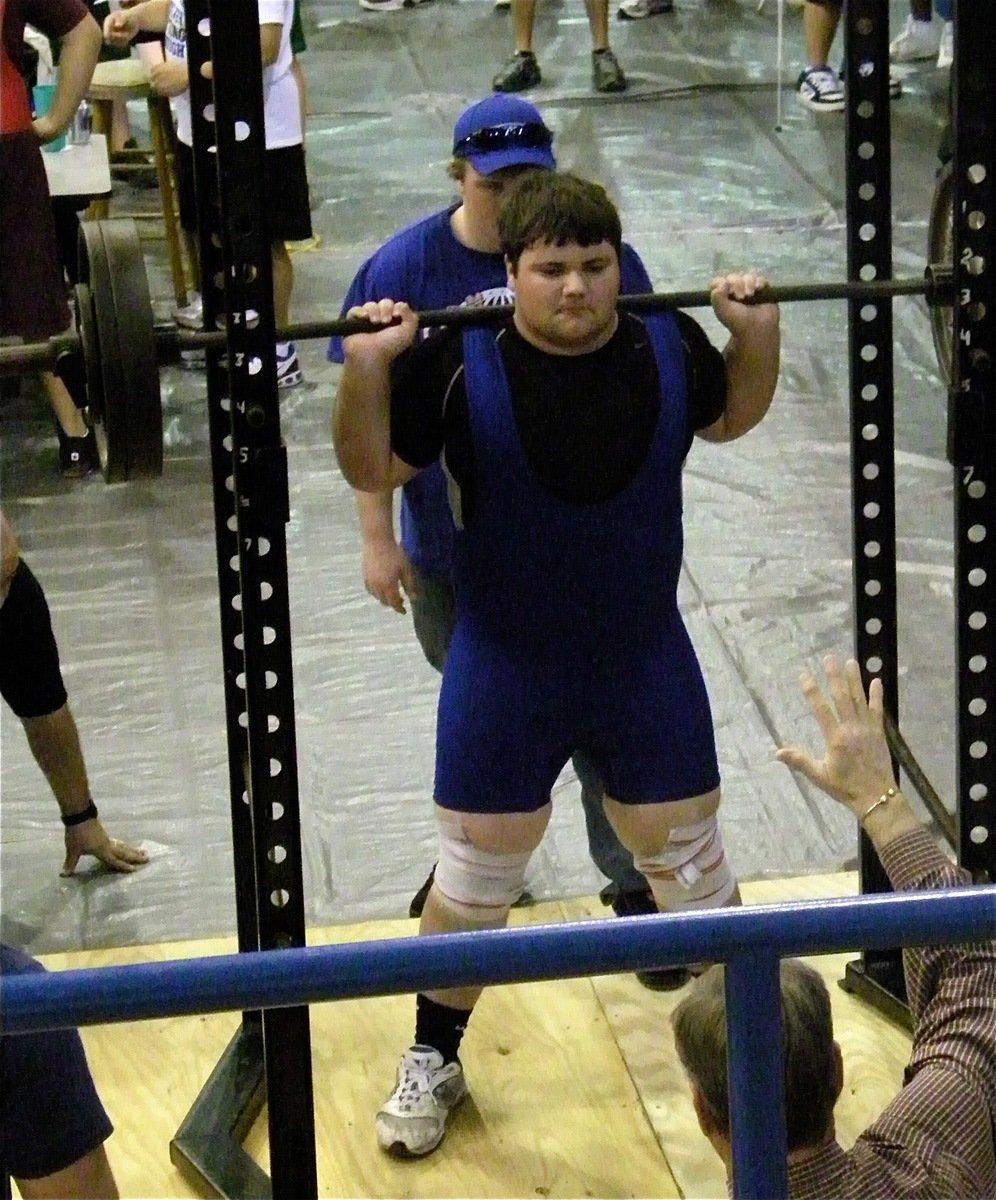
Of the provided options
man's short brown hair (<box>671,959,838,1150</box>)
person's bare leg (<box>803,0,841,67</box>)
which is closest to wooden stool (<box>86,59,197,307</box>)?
person's bare leg (<box>803,0,841,67</box>)

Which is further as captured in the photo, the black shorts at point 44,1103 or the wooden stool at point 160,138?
the wooden stool at point 160,138

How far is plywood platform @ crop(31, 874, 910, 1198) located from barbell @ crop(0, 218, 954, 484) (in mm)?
914

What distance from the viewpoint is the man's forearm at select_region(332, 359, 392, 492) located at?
2.37 meters

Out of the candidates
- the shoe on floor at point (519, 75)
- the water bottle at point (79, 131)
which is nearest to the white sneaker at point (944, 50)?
the shoe on floor at point (519, 75)

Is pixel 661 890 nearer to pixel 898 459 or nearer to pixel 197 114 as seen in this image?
pixel 197 114

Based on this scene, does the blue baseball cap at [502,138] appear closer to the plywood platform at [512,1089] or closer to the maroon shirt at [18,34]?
the plywood platform at [512,1089]

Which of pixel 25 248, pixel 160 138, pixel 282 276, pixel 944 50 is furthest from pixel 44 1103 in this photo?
pixel 944 50

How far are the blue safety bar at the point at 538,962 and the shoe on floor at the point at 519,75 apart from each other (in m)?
6.78

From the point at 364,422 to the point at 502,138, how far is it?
0.56 metres

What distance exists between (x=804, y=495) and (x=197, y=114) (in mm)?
2706

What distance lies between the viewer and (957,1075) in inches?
67.8

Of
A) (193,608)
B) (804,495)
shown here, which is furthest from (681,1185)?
(804,495)

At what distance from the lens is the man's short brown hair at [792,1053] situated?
1.65 m

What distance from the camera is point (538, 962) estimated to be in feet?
4.57
